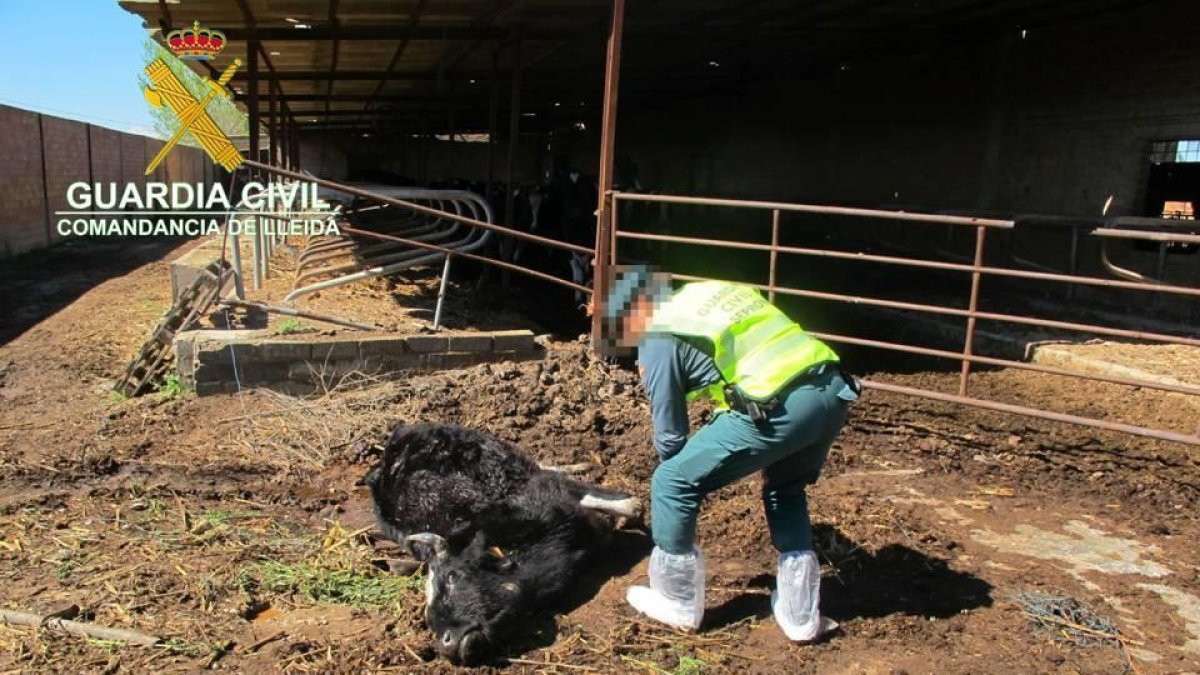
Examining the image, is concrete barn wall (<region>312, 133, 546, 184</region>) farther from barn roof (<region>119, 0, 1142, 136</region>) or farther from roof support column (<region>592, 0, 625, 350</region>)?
roof support column (<region>592, 0, 625, 350</region>)

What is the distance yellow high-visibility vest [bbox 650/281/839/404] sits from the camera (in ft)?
9.82

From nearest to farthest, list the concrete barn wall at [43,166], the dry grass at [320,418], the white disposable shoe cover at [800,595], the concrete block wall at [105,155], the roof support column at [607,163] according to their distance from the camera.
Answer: the white disposable shoe cover at [800,595], the dry grass at [320,418], the roof support column at [607,163], the concrete barn wall at [43,166], the concrete block wall at [105,155]

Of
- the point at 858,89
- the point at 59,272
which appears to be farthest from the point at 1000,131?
the point at 59,272

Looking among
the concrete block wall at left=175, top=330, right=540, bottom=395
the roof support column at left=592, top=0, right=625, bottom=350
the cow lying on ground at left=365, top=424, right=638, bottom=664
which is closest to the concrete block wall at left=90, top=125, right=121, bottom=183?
the concrete block wall at left=175, top=330, right=540, bottom=395

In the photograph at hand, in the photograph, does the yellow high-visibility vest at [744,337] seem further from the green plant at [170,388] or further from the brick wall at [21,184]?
the brick wall at [21,184]

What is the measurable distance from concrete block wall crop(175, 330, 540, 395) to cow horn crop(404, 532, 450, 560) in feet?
9.06

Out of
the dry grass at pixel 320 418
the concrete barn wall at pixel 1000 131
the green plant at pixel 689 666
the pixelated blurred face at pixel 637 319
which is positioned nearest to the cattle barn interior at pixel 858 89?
the concrete barn wall at pixel 1000 131

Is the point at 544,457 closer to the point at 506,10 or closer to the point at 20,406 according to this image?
the point at 20,406

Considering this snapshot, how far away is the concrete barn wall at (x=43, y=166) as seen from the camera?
50.0 ft

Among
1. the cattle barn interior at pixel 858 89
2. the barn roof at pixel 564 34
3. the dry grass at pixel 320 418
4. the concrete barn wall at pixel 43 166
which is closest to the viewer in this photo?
the dry grass at pixel 320 418

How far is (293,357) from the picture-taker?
606 cm

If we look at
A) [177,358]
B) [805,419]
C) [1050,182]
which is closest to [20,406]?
[177,358]

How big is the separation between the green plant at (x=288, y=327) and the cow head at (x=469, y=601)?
3.44m

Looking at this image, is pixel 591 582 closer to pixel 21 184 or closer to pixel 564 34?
pixel 564 34
